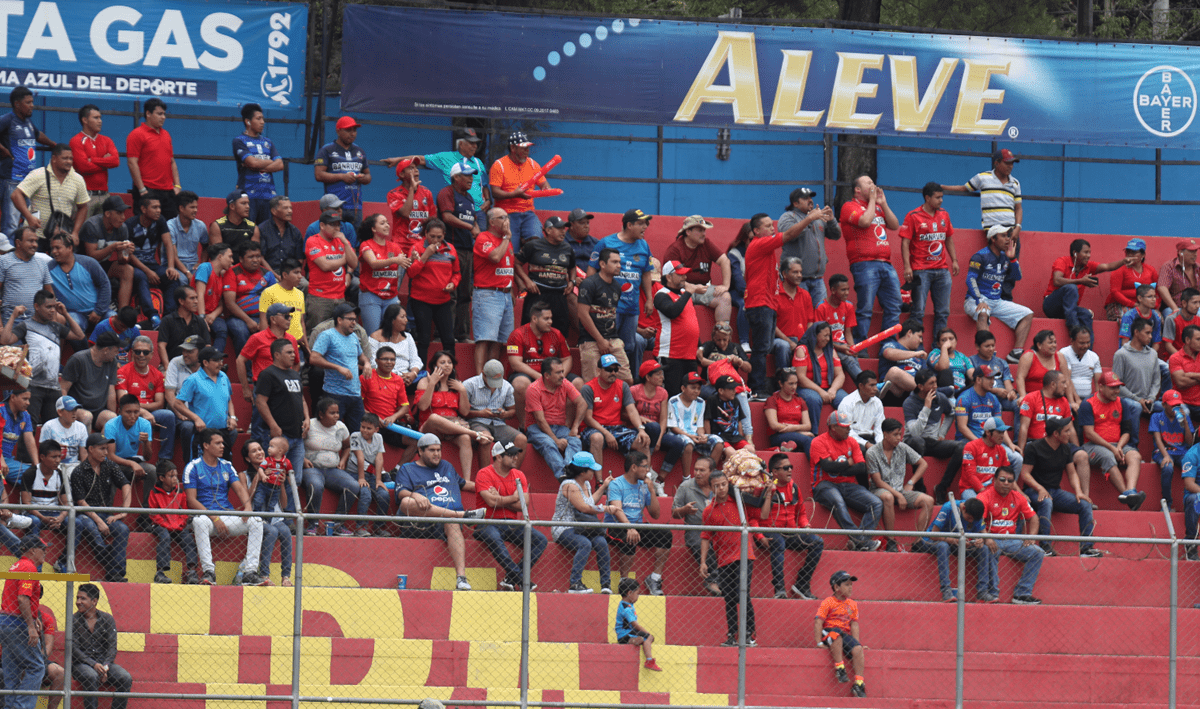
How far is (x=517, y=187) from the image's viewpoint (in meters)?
16.6

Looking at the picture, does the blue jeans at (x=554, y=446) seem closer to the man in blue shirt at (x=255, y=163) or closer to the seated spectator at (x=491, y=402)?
the seated spectator at (x=491, y=402)

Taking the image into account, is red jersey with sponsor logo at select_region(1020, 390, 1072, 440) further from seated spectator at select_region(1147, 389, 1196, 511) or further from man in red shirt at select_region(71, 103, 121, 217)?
man in red shirt at select_region(71, 103, 121, 217)

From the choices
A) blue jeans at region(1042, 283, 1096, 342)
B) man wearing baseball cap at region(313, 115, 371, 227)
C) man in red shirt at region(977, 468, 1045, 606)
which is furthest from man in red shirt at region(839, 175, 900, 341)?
man wearing baseball cap at region(313, 115, 371, 227)

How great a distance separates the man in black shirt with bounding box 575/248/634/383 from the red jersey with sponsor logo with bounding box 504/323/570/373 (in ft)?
0.99

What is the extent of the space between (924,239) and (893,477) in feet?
14.6

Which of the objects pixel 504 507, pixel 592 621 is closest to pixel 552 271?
pixel 504 507

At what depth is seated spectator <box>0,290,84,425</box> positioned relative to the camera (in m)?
13.4

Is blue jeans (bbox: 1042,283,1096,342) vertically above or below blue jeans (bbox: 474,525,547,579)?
above

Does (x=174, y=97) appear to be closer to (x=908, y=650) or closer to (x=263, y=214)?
(x=263, y=214)

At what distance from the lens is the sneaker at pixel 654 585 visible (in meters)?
12.4

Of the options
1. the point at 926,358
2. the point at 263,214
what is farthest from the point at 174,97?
the point at 926,358

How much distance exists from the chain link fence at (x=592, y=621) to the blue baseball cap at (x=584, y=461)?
27.8 inches

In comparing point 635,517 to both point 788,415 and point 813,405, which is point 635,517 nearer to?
point 788,415

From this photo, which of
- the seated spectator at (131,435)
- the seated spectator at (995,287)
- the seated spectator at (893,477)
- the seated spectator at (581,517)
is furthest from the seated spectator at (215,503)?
the seated spectator at (995,287)
